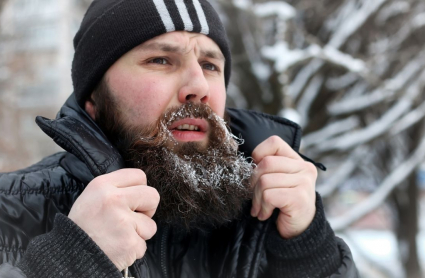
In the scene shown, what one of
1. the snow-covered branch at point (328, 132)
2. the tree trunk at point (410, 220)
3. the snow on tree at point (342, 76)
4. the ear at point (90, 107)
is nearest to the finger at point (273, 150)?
the ear at point (90, 107)

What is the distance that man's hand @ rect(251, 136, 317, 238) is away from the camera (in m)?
1.71

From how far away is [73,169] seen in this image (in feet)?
5.70

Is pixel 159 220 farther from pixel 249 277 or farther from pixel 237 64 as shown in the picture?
pixel 237 64

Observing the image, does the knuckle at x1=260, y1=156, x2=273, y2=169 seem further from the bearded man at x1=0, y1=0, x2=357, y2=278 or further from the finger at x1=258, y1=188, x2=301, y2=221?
the finger at x1=258, y1=188, x2=301, y2=221

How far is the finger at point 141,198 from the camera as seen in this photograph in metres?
1.29

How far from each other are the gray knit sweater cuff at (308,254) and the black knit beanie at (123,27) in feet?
3.30

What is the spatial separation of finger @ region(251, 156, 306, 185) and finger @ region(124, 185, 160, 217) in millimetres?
587

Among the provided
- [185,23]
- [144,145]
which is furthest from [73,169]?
[185,23]

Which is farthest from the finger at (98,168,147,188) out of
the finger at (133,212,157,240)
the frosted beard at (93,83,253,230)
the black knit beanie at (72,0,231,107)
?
the black knit beanie at (72,0,231,107)

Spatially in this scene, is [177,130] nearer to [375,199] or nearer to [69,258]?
[69,258]

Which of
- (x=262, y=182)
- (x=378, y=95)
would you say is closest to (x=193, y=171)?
(x=262, y=182)

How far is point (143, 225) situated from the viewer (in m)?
1.31

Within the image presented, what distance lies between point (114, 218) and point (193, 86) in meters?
0.69

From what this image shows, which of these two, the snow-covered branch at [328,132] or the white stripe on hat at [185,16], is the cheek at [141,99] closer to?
the white stripe on hat at [185,16]
